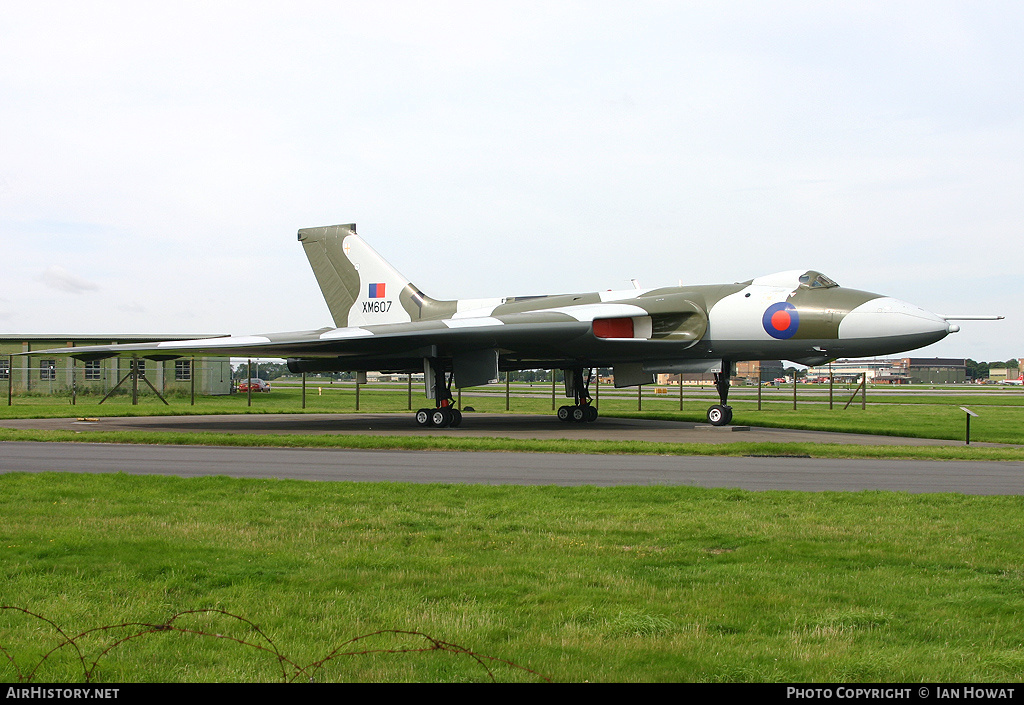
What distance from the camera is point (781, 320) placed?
68.4 ft

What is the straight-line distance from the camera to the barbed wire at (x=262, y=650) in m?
3.87

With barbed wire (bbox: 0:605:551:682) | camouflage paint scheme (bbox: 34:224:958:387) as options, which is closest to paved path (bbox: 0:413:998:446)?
camouflage paint scheme (bbox: 34:224:958:387)

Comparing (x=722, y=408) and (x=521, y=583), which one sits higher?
(x=722, y=408)

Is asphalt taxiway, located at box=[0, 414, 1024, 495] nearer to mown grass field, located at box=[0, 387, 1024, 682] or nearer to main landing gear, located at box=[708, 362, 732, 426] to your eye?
mown grass field, located at box=[0, 387, 1024, 682]

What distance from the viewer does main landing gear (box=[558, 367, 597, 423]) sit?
2566 cm

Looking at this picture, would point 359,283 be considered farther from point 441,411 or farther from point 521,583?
point 521,583

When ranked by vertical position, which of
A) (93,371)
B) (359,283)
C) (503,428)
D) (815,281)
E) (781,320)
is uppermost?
(359,283)

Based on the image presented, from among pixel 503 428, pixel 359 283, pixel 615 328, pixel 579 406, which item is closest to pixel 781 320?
pixel 615 328

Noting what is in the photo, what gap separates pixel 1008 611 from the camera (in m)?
5.06

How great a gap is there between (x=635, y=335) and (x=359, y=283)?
31.9ft

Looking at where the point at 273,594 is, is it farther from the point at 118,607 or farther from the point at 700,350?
the point at 700,350

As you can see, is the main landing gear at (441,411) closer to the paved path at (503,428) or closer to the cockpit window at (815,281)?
the paved path at (503,428)

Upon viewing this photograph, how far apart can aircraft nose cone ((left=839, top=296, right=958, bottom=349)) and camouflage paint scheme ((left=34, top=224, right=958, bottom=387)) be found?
0.02m

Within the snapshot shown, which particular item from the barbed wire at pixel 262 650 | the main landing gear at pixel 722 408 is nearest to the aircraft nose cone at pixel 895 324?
the main landing gear at pixel 722 408
